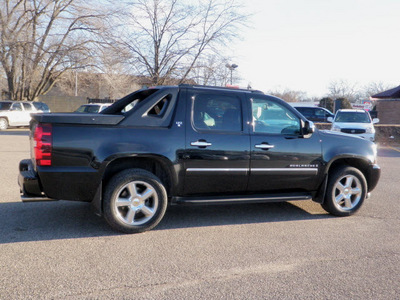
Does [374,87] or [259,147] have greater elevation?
[374,87]

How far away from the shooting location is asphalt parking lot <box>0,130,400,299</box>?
3.41 metres

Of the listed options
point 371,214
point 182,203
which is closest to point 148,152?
point 182,203

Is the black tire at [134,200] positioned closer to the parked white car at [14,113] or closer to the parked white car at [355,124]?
the parked white car at [355,124]

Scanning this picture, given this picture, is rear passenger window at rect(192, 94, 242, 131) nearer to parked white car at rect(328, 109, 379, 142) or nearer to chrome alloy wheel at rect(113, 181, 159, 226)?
chrome alloy wheel at rect(113, 181, 159, 226)

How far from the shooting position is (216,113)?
530 cm

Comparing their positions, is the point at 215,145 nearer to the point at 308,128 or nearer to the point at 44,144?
the point at 308,128

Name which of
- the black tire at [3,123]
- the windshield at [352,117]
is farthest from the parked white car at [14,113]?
the windshield at [352,117]

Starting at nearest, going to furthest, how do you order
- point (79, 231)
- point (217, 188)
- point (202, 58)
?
point (79, 231) < point (217, 188) < point (202, 58)

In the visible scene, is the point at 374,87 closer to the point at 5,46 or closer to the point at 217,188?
the point at 5,46

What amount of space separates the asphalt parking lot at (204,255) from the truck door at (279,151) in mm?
559

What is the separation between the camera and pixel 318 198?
5801 millimetres

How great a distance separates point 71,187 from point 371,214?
14.3 ft

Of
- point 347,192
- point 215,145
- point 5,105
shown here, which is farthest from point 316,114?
point 215,145

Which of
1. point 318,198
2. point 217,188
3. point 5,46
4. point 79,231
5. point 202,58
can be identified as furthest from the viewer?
point 5,46
